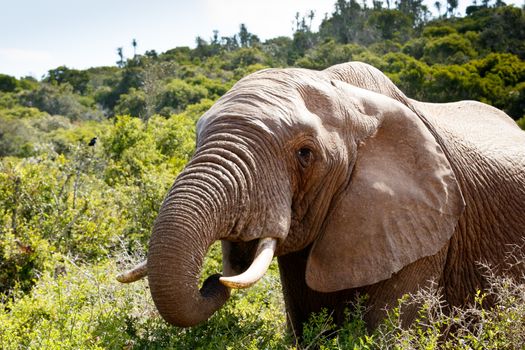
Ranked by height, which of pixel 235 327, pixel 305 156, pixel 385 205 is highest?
pixel 305 156

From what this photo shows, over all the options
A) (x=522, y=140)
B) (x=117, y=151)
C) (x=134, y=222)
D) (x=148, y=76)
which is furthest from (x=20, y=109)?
(x=522, y=140)

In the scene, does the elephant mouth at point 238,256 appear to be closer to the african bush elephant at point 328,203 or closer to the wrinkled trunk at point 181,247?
the african bush elephant at point 328,203

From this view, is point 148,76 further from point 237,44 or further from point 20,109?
point 237,44

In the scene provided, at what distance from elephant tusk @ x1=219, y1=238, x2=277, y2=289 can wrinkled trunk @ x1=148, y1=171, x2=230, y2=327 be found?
0.52 feet

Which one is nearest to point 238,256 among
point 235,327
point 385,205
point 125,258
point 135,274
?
point 235,327

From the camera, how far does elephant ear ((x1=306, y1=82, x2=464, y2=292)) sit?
3.05 metres

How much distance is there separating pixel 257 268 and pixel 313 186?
61 centimetres

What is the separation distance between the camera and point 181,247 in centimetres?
246

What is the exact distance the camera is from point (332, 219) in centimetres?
307

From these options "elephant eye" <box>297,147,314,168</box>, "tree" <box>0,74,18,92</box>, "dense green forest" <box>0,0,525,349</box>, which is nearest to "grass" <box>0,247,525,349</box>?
"dense green forest" <box>0,0,525,349</box>

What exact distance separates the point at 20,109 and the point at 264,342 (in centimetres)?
5299

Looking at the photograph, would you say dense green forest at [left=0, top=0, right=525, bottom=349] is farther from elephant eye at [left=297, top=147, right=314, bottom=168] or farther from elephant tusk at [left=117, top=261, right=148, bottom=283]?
elephant eye at [left=297, top=147, right=314, bottom=168]

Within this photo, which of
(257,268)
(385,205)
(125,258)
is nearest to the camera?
(257,268)

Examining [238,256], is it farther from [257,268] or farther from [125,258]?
[125,258]
